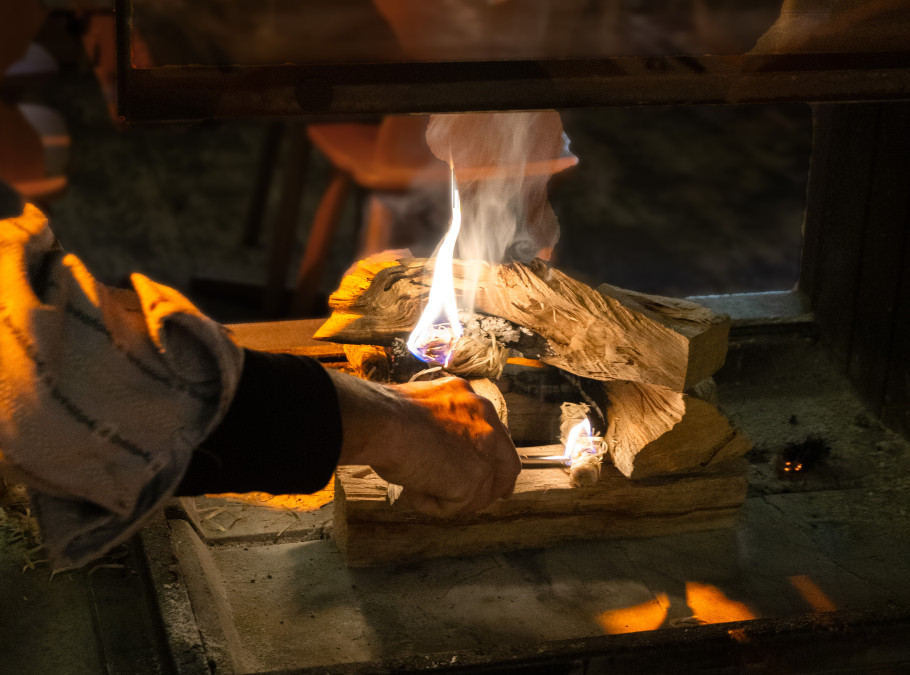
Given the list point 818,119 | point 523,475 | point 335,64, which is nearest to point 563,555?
point 523,475

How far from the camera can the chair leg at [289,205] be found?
446 centimetres

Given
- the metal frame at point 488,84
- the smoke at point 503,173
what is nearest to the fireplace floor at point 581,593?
the smoke at point 503,173

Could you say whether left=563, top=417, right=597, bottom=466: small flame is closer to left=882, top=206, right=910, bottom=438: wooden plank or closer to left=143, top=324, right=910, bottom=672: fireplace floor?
left=143, top=324, right=910, bottom=672: fireplace floor

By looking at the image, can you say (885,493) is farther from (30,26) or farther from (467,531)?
(30,26)

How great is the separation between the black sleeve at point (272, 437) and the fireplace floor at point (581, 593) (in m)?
0.30

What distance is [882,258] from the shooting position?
256 centimetres

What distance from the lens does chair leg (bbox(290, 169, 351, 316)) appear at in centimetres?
445

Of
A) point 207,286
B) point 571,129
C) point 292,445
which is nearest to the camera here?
point 292,445

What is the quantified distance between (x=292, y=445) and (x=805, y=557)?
47.9 inches

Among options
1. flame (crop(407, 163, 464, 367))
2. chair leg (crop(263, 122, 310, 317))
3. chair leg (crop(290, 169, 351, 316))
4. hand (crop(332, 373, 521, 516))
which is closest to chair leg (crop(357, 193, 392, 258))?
chair leg (crop(290, 169, 351, 316))

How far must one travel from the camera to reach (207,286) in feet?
16.5

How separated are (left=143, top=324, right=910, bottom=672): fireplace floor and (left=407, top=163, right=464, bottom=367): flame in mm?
420

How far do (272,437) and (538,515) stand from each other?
2.63ft

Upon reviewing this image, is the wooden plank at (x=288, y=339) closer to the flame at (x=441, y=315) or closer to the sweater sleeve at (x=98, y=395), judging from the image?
the flame at (x=441, y=315)
